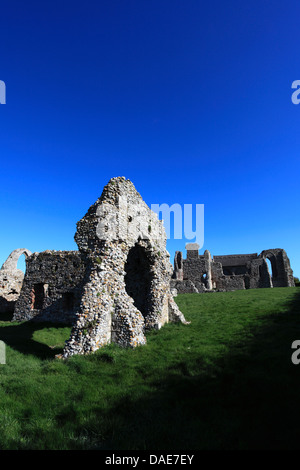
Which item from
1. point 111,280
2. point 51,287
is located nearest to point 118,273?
point 111,280

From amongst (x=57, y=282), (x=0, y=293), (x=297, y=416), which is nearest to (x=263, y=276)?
(x=57, y=282)

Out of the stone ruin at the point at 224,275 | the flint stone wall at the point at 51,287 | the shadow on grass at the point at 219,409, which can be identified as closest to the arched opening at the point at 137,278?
the flint stone wall at the point at 51,287

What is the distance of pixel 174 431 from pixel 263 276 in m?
38.0

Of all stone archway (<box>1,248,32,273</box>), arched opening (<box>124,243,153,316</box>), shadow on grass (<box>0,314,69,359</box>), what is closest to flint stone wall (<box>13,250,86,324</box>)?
shadow on grass (<box>0,314,69,359</box>)

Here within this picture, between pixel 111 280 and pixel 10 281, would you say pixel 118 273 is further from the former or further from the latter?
pixel 10 281

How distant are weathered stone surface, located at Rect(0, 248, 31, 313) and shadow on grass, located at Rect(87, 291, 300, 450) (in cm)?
2041

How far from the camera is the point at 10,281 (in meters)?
23.5

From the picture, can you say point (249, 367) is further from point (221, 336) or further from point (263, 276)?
point (263, 276)

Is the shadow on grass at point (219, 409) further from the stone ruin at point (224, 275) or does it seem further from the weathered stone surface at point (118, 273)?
the stone ruin at point (224, 275)

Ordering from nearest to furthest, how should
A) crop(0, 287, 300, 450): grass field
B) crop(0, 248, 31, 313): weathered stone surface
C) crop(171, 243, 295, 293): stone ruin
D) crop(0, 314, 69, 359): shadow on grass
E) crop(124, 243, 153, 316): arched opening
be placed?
crop(0, 287, 300, 450): grass field, crop(0, 314, 69, 359): shadow on grass, crop(124, 243, 153, 316): arched opening, crop(0, 248, 31, 313): weathered stone surface, crop(171, 243, 295, 293): stone ruin

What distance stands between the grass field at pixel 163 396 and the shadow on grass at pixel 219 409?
18 millimetres

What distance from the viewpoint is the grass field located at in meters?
4.26

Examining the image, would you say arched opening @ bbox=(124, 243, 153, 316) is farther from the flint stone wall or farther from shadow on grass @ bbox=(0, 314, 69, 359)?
shadow on grass @ bbox=(0, 314, 69, 359)

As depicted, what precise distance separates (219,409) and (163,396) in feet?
4.22
